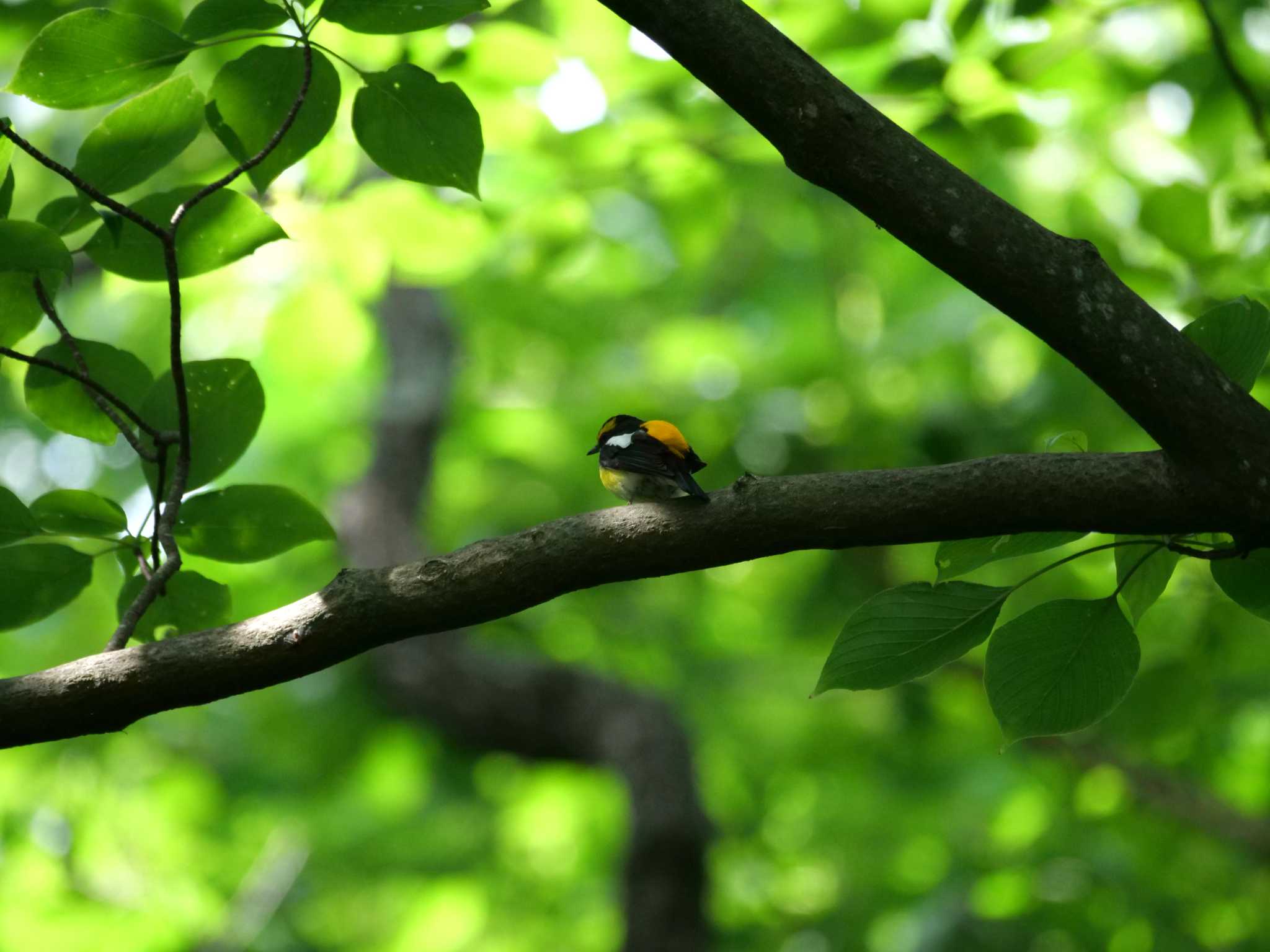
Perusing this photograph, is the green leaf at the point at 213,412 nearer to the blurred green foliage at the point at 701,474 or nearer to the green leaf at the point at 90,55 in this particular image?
the green leaf at the point at 90,55

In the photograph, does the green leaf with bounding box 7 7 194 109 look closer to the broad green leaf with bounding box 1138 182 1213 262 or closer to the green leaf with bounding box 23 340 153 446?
the green leaf with bounding box 23 340 153 446

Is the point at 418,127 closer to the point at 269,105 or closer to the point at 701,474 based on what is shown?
the point at 269,105

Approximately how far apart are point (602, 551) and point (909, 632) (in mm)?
531

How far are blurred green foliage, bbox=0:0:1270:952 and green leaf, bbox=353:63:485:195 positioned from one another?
42.7 inches

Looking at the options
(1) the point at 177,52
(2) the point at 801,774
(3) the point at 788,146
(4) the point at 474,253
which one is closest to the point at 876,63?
(4) the point at 474,253

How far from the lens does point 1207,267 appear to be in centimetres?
334

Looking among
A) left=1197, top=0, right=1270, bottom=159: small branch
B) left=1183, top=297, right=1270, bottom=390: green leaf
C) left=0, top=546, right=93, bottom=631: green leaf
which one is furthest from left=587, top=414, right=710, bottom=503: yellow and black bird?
left=1197, top=0, right=1270, bottom=159: small branch

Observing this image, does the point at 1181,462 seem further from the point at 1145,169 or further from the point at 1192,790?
the point at 1145,169

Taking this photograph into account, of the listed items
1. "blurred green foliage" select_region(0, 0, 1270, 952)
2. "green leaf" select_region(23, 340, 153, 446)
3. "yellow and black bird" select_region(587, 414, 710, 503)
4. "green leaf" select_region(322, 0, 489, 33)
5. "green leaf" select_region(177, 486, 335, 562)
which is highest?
"green leaf" select_region(322, 0, 489, 33)

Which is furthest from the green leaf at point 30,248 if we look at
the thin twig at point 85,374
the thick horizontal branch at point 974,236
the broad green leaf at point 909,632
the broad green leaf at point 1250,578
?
the broad green leaf at point 1250,578

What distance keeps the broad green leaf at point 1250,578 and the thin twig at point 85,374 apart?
1896mm

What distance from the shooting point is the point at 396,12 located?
5.97ft

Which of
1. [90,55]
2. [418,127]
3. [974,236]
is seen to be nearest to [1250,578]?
[974,236]

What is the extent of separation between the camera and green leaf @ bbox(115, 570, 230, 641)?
2.05 meters
